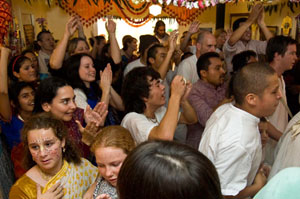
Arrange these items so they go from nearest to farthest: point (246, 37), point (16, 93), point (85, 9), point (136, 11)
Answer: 1. point (16, 93)
2. point (246, 37)
3. point (85, 9)
4. point (136, 11)

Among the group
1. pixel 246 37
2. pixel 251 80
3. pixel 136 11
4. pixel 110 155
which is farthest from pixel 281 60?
pixel 136 11

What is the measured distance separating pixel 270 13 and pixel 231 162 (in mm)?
7054

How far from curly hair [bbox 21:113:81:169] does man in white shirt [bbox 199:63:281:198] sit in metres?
0.72

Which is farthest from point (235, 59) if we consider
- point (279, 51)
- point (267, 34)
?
point (267, 34)

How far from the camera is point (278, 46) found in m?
2.49

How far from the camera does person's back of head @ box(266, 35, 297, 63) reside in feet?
8.11

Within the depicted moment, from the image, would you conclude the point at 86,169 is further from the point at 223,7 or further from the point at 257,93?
the point at 223,7

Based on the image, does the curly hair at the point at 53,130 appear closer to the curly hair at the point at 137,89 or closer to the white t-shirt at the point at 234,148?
the curly hair at the point at 137,89

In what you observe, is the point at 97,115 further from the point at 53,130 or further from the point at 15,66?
the point at 15,66

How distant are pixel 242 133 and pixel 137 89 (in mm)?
833

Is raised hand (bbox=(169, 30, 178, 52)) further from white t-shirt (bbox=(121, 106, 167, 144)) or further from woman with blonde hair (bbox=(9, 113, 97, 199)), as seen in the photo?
woman with blonde hair (bbox=(9, 113, 97, 199))

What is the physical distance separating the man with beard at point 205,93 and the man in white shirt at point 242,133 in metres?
0.65

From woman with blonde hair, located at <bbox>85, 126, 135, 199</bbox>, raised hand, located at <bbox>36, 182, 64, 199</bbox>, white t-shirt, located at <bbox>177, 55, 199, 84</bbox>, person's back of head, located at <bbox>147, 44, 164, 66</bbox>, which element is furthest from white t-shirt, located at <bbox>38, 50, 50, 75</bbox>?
woman with blonde hair, located at <bbox>85, 126, 135, 199</bbox>

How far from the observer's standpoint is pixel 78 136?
1.96 m
